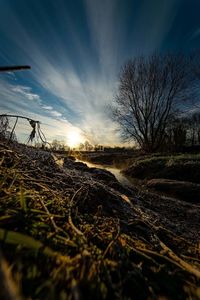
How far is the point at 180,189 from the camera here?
177 inches

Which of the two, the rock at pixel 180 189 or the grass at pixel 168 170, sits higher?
the grass at pixel 168 170

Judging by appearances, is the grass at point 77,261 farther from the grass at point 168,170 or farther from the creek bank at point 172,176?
the grass at point 168,170

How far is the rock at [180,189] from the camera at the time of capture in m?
4.21

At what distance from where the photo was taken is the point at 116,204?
5.24ft

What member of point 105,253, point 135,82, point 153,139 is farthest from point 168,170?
point 135,82

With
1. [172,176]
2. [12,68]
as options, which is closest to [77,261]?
[12,68]

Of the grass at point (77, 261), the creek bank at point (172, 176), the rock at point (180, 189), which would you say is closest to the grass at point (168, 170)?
the creek bank at point (172, 176)

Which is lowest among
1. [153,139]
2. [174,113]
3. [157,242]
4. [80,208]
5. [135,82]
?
[157,242]

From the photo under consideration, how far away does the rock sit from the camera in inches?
166

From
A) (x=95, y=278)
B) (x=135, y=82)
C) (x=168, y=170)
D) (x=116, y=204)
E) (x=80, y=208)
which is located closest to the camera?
(x=95, y=278)

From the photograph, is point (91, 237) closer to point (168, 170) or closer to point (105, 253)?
point (105, 253)

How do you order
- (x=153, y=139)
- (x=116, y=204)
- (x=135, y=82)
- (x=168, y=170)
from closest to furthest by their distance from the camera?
(x=116, y=204)
(x=168, y=170)
(x=135, y=82)
(x=153, y=139)

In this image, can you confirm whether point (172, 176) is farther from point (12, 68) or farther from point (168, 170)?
point (12, 68)

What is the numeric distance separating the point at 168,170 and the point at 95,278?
23.7 feet
